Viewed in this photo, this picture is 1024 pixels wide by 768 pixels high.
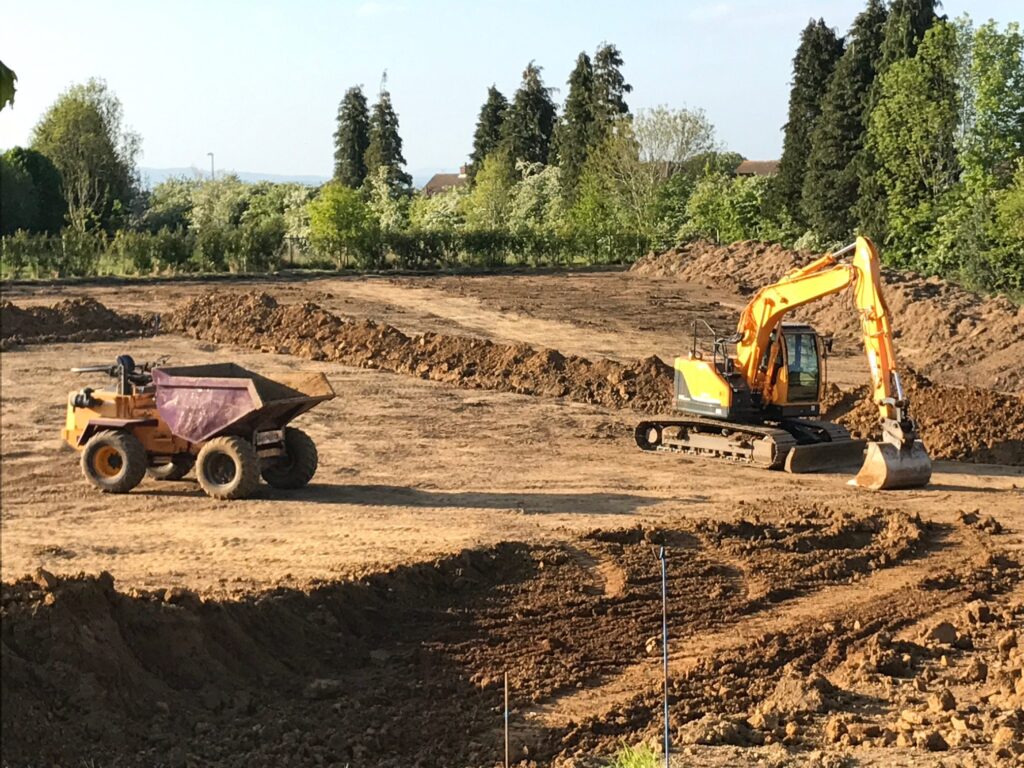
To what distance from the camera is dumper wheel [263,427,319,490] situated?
15.7 m

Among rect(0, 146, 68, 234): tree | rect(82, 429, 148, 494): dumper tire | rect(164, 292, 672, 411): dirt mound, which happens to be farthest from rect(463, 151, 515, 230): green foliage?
rect(82, 429, 148, 494): dumper tire

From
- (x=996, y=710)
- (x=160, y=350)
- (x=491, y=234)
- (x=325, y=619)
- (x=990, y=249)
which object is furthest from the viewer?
(x=491, y=234)

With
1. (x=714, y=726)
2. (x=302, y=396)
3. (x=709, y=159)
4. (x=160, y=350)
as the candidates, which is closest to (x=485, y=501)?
(x=302, y=396)

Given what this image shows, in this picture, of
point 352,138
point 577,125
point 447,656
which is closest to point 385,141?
point 352,138

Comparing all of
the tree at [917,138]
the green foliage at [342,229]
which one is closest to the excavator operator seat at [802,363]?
the tree at [917,138]

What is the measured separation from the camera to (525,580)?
12.4 meters

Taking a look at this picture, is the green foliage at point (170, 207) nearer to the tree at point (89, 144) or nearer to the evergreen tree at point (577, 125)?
the tree at point (89, 144)

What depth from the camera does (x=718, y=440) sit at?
18797mm

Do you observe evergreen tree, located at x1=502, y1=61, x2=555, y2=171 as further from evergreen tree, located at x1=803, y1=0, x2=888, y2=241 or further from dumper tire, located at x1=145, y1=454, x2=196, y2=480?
dumper tire, located at x1=145, y1=454, x2=196, y2=480

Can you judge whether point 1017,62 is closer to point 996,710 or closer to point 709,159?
point 709,159

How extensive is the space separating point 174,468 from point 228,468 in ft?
2.83

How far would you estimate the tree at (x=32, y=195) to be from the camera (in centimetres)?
2417

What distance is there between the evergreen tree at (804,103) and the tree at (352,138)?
28.4 metres

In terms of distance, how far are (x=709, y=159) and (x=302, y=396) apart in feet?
138
